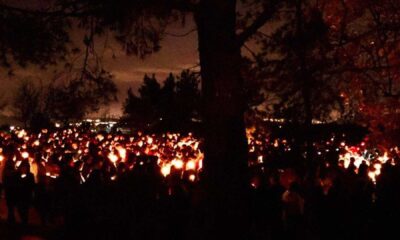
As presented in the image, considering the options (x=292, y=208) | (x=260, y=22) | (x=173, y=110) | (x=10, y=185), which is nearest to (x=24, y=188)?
(x=10, y=185)

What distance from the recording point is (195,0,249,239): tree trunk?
576 centimetres

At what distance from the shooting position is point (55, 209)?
447 inches

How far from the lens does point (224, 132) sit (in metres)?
5.77

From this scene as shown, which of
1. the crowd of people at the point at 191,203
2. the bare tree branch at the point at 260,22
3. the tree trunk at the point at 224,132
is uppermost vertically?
the bare tree branch at the point at 260,22

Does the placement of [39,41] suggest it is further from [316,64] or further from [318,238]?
[318,238]

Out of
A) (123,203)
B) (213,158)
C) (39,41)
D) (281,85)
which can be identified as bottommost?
(123,203)

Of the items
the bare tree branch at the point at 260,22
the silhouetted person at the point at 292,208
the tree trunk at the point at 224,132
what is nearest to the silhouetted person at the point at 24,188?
the silhouetted person at the point at 292,208

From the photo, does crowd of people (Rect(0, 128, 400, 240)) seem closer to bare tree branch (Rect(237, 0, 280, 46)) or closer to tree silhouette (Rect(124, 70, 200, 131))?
tree silhouette (Rect(124, 70, 200, 131))

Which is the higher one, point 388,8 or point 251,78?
point 388,8

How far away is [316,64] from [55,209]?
6.98 meters

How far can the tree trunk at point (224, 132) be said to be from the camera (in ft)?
18.9

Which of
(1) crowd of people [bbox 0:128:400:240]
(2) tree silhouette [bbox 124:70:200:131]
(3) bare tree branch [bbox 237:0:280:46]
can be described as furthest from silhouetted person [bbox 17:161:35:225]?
(3) bare tree branch [bbox 237:0:280:46]

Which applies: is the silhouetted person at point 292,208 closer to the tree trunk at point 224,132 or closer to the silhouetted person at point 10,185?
the tree trunk at point 224,132

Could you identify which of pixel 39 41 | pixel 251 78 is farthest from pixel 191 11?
pixel 39 41
